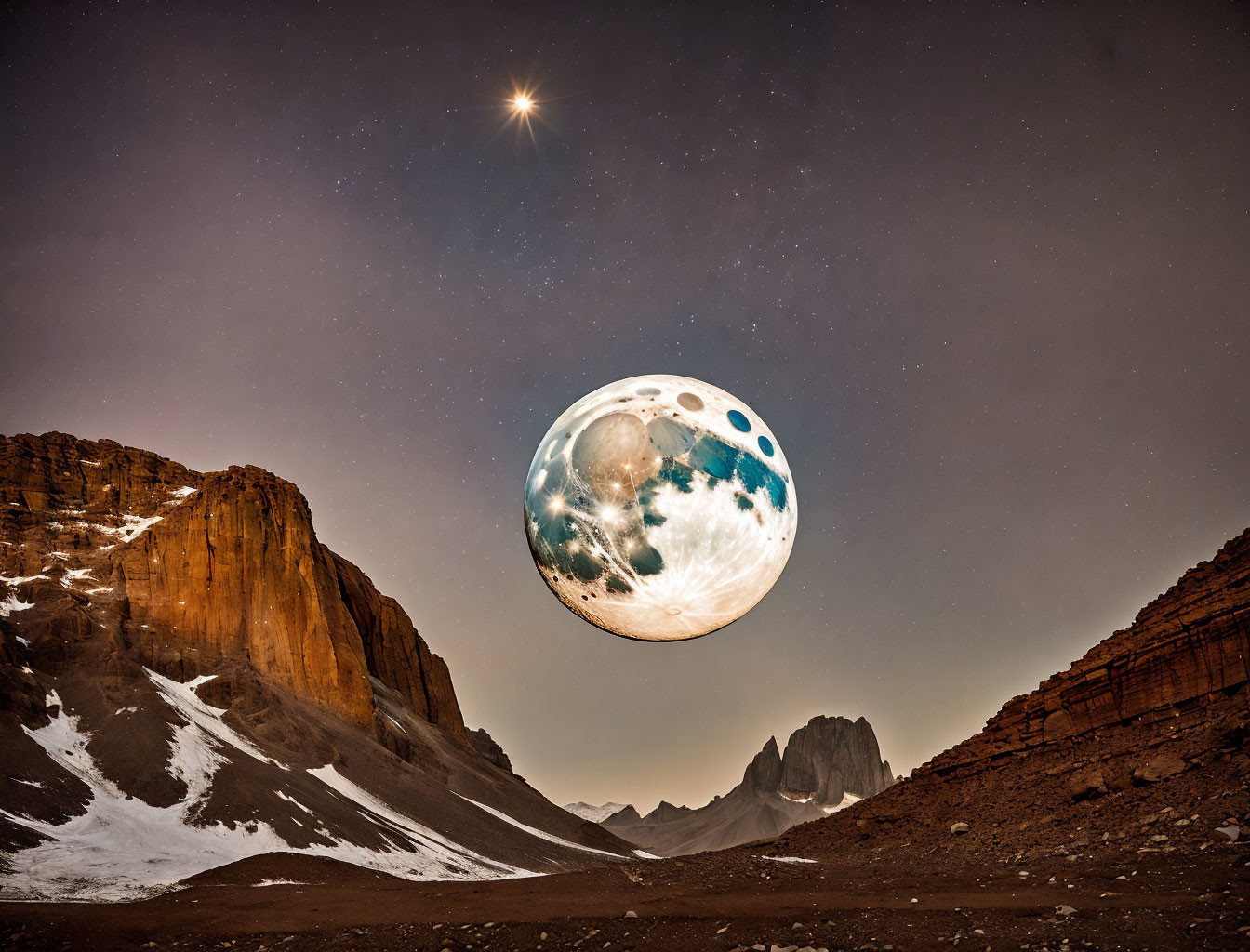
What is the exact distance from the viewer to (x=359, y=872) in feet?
138

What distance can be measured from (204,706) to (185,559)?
25.6 m

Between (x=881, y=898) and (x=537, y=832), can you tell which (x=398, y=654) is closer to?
(x=537, y=832)

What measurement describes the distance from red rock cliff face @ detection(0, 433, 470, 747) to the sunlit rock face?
286 ft

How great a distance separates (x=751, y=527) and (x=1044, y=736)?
2230 cm

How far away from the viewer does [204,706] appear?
74.2m

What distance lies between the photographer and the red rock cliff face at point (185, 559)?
280 ft

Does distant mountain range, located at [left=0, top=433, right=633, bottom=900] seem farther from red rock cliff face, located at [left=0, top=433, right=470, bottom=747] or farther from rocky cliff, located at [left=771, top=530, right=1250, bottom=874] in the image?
rocky cliff, located at [left=771, top=530, right=1250, bottom=874]

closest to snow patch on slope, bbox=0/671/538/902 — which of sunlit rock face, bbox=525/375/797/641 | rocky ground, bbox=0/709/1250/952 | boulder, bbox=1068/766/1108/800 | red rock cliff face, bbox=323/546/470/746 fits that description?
rocky ground, bbox=0/709/1250/952

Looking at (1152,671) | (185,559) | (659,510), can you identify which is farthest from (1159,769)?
(185,559)

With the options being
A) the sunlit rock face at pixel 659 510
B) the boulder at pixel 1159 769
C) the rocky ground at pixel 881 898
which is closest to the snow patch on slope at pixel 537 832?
the rocky ground at pixel 881 898

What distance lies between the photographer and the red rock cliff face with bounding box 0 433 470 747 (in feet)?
280

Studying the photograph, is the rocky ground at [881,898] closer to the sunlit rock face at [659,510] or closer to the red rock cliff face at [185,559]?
the sunlit rock face at [659,510]

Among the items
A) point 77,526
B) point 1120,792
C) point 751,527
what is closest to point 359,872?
point 1120,792

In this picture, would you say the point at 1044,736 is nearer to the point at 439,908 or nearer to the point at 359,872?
the point at 439,908
